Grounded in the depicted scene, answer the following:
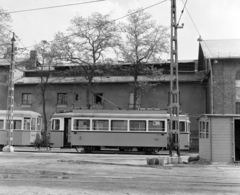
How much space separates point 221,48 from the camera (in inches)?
1451

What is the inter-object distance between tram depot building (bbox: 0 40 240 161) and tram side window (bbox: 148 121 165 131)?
7.47 metres

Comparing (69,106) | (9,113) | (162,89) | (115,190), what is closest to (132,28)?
(162,89)

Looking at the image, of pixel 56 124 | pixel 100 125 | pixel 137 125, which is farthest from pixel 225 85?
pixel 56 124

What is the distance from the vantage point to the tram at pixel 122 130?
1001 inches

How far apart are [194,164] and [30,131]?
645 inches

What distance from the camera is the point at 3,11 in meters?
30.3

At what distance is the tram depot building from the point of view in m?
34.1

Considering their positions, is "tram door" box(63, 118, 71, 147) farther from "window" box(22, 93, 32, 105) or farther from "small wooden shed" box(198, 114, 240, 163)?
"window" box(22, 93, 32, 105)

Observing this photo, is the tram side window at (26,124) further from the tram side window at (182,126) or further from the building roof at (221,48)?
the building roof at (221,48)

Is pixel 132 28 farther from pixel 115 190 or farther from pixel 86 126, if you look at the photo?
pixel 115 190

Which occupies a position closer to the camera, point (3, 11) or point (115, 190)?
point (115, 190)

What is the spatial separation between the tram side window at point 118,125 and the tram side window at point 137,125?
0.51 meters

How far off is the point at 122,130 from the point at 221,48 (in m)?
17.0

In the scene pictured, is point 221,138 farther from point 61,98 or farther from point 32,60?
point 61,98
